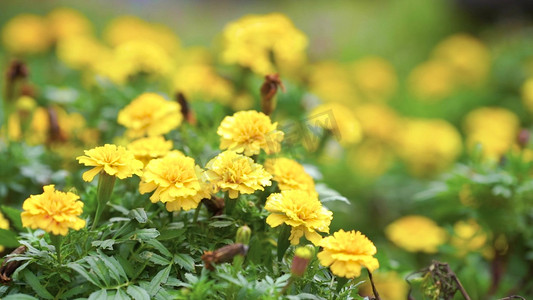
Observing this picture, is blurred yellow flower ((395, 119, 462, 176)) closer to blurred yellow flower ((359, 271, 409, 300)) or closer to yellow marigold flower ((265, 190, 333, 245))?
blurred yellow flower ((359, 271, 409, 300))

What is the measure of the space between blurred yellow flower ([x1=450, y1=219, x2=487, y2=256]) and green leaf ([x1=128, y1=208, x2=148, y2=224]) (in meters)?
1.09

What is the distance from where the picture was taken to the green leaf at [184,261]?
1.22m

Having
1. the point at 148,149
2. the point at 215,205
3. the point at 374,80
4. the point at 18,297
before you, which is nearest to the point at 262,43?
the point at 148,149

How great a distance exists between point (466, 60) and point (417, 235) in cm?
237

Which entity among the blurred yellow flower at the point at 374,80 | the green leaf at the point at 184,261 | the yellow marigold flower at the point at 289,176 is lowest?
the blurred yellow flower at the point at 374,80

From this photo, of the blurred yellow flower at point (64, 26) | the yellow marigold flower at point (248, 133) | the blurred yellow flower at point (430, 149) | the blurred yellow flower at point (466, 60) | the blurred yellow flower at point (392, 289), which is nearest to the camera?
the yellow marigold flower at point (248, 133)

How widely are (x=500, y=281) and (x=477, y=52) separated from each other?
2.78 meters

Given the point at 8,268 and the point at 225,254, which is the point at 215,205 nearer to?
the point at 225,254

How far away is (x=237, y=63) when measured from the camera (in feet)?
7.20

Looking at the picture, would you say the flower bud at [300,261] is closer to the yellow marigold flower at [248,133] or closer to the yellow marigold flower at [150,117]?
the yellow marigold flower at [248,133]

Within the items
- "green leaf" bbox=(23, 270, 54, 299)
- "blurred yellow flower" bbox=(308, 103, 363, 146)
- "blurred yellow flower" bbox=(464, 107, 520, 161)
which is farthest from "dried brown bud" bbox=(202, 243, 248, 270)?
"blurred yellow flower" bbox=(464, 107, 520, 161)

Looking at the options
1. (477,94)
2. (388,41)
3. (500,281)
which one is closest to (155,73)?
(500,281)

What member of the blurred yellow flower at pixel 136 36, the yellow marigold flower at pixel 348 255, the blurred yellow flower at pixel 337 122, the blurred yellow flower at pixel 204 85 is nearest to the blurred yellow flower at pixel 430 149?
the blurred yellow flower at pixel 337 122

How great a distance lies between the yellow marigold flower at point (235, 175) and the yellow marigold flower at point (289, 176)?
13 cm
